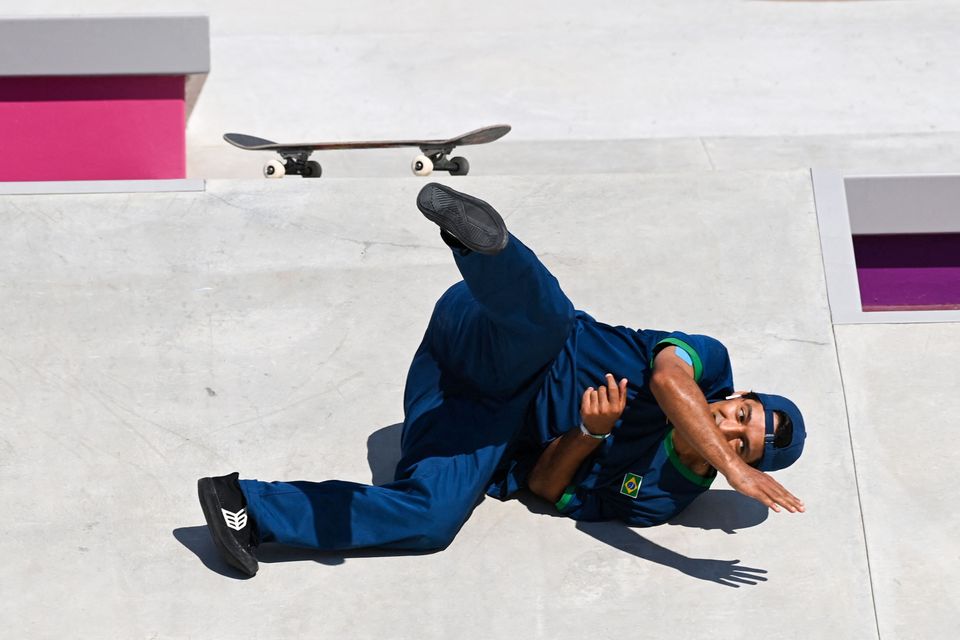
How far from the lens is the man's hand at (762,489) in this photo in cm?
343

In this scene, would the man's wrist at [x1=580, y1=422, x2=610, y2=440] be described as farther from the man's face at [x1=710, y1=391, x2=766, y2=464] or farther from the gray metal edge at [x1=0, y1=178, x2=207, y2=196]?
the gray metal edge at [x1=0, y1=178, x2=207, y2=196]

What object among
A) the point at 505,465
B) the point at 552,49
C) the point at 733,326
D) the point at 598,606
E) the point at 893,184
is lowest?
the point at 598,606

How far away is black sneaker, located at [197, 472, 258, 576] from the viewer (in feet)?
11.7

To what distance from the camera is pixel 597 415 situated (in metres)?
3.66

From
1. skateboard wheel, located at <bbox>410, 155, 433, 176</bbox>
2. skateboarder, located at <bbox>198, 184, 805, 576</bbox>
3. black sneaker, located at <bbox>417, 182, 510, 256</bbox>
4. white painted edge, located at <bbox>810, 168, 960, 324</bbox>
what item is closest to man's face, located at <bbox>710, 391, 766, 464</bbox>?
skateboarder, located at <bbox>198, 184, 805, 576</bbox>

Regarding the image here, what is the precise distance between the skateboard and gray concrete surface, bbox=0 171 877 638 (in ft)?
1.07

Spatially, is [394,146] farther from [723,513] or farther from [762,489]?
[762,489]

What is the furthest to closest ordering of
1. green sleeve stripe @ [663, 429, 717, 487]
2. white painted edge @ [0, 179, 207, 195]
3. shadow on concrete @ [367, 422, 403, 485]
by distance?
white painted edge @ [0, 179, 207, 195]
shadow on concrete @ [367, 422, 403, 485]
green sleeve stripe @ [663, 429, 717, 487]

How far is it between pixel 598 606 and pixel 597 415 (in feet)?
1.68

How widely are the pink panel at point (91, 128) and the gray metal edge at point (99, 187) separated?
54 cm

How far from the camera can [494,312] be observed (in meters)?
3.60

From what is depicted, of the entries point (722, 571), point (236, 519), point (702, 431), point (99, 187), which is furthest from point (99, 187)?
point (722, 571)

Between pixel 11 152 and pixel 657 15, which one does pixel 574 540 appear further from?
pixel 657 15

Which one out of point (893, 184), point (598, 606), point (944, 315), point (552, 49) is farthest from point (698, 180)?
point (552, 49)
